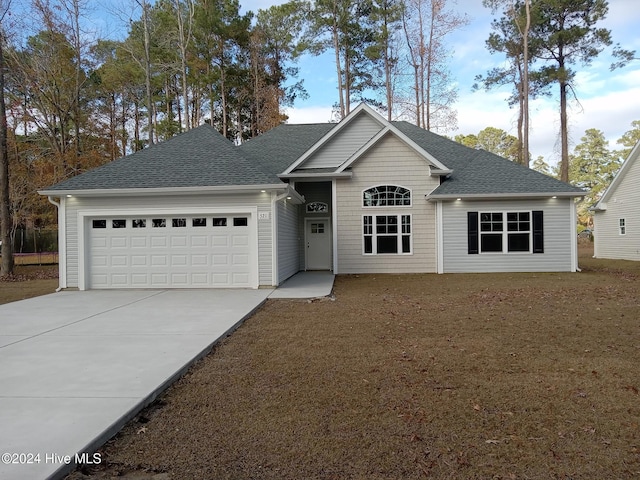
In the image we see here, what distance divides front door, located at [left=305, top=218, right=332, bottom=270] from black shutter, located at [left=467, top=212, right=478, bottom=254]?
5.18 meters

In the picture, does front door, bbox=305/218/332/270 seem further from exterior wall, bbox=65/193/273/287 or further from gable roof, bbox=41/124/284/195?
exterior wall, bbox=65/193/273/287

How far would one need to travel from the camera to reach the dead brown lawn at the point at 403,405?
2.80 m

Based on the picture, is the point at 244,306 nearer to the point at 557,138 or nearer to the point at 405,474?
the point at 405,474

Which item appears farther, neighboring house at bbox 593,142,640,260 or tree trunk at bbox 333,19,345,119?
tree trunk at bbox 333,19,345,119

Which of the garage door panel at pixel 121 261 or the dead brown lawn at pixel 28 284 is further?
the garage door panel at pixel 121 261

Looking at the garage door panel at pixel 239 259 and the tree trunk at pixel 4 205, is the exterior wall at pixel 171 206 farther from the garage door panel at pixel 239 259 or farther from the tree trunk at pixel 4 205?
A: the tree trunk at pixel 4 205

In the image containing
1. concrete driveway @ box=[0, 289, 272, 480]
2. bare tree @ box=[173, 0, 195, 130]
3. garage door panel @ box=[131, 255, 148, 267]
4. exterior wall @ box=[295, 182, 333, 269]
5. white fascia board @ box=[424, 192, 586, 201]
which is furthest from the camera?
bare tree @ box=[173, 0, 195, 130]

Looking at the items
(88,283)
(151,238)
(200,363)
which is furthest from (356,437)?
(88,283)

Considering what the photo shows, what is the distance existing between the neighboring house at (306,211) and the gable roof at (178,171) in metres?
0.05

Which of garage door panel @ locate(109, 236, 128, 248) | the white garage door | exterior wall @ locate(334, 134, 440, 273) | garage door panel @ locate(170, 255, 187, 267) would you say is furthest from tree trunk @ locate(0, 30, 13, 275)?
exterior wall @ locate(334, 134, 440, 273)

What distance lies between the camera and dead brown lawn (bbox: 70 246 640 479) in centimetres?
280

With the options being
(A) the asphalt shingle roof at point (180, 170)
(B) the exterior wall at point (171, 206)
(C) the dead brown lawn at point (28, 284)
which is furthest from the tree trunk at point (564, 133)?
(C) the dead brown lawn at point (28, 284)

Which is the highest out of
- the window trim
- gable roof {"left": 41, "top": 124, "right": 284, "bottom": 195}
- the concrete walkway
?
gable roof {"left": 41, "top": 124, "right": 284, "bottom": 195}

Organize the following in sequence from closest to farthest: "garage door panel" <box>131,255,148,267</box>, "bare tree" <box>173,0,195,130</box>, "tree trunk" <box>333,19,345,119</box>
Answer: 1. "garage door panel" <box>131,255,148,267</box>
2. "bare tree" <box>173,0,195,130</box>
3. "tree trunk" <box>333,19,345,119</box>
